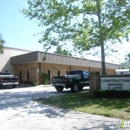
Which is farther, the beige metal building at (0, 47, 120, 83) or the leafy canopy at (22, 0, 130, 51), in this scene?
the beige metal building at (0, 47, 120, 83)

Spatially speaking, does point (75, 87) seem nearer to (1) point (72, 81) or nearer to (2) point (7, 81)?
(1) point (72, 81)

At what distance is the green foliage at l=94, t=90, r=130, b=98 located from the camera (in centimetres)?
1226

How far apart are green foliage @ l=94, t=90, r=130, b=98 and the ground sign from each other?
2.18ft

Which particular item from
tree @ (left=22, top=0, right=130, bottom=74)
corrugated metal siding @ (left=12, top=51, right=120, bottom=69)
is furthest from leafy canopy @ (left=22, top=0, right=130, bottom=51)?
corrugated metal siding @ (left=12, top=51, right=120, bottom=69)

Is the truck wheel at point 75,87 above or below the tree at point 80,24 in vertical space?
below

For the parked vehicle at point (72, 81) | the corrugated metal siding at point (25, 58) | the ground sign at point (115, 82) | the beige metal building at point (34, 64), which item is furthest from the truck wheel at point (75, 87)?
the corrugated metal siding at point (25, 58)

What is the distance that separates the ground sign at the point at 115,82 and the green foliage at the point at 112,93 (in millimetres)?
665

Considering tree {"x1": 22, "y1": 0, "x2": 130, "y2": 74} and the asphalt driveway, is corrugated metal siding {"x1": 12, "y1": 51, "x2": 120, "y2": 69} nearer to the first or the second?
tree {"x1": 22, "y1": 0, "x2": 130, "y2": 74}

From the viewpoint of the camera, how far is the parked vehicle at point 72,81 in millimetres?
17297

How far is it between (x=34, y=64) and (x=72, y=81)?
11556mm

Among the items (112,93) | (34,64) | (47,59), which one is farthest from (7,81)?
(112,93)

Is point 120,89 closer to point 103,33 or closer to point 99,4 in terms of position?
point 103,33

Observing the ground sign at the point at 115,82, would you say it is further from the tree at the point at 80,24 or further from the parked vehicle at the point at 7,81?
the parked vehicle at the point at 7,81

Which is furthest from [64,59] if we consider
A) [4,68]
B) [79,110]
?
[79,110]
